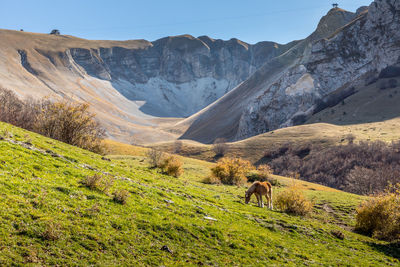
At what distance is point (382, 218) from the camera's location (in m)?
20.3

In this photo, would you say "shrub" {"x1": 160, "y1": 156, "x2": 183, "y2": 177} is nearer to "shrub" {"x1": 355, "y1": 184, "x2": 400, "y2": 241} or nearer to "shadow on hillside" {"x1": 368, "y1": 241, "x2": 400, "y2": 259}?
"shrub" {"x1": 355, "y1": 184, "x2": 400, "y2": 241}

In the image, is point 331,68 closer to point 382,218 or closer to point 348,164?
point 348,164

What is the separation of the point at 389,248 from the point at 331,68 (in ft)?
487

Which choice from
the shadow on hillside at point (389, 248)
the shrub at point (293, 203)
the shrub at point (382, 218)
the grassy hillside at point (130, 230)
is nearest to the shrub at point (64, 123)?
the grassy hillside at point (130, 230)

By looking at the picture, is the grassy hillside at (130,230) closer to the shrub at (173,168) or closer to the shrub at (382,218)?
the shrub at (382,218)

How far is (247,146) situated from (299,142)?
19.4 meters

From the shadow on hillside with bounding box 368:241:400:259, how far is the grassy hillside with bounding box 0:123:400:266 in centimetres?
6

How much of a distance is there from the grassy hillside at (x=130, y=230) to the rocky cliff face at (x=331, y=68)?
128343 mm

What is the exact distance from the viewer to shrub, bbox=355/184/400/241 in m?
19.4

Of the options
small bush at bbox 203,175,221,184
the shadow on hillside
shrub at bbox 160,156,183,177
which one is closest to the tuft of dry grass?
the shadow on hillside

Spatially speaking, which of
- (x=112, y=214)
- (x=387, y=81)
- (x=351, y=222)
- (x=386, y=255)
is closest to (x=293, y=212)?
(x=351, y=222)

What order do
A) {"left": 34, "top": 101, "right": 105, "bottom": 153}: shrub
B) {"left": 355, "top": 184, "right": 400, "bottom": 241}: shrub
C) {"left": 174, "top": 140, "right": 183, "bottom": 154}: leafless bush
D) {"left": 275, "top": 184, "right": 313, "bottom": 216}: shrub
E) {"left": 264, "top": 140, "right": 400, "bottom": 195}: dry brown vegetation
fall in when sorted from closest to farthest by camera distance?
{"left": 355, "top": 184, "right": 400, "bottom": 241}: shrub < {"left": 275, "top": 184, "right": 313, "bottom": 216}: shrub < {"left": 34, "top": 101, "right": 105, "bottom": 153}: shrub < {"left": 264, "top": 140, "right": 400, "bottom": 195}: dry brown vegetation < {"left": 174, "top": 140, "right": 183, "bottom": 154}: leafless bush

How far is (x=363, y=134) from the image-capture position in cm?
9338

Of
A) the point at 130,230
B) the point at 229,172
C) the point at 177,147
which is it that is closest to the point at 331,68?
the point at 177,147
